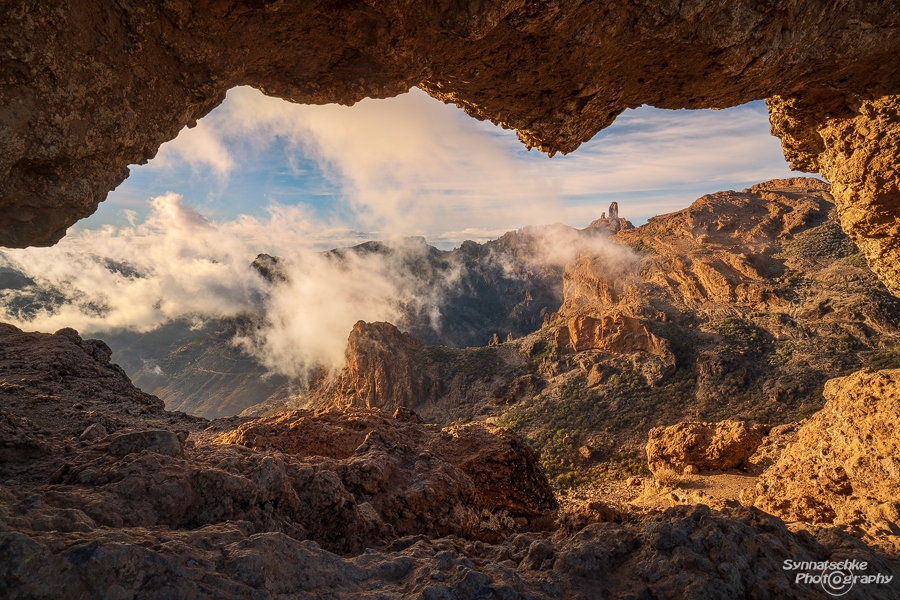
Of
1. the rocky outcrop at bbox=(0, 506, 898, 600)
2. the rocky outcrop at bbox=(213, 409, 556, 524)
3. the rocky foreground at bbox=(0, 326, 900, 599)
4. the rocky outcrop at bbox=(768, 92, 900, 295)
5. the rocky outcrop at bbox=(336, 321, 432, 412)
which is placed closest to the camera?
the rocky outcrop at bbox=(0, 506, 898, 600)

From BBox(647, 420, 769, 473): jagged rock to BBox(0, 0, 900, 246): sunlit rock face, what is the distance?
765 inches

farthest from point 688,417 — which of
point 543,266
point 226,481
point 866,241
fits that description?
point 543,266

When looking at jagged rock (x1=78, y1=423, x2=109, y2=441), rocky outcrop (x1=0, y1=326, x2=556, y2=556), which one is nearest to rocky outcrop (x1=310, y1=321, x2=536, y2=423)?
rocky outcrop (x1=0, y1=326, x2=556, y2=556)

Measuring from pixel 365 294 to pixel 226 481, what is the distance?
459 ft

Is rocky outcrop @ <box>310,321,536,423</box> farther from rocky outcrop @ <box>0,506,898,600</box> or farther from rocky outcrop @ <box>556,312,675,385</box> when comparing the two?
rocky outcrop @ <box>0,506,898,600</box>

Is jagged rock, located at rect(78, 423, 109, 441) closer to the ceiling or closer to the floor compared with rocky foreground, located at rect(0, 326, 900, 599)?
closer to the ceiling

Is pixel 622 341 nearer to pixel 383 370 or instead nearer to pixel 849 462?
pixel 383 370

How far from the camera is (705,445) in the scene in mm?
23062

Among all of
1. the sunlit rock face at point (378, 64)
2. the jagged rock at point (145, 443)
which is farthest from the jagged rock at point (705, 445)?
the jagged rock at point (145, 443)

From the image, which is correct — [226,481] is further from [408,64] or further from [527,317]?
[527,317]

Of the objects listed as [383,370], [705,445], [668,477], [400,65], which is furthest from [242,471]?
[383,370]

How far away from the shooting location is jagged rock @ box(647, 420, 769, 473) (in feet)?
71.6

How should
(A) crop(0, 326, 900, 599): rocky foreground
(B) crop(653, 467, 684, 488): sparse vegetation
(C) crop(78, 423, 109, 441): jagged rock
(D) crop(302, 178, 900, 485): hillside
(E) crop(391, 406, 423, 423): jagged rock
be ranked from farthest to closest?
1. (D) crop(302, 178, 900, 485): hillside
2. (B) crop(653, 467, 684, 488): sparse vegetation
3. (E) crop(391, 406, 423, 423): jagged rock
4. (C) crop(78, 423, 109, 441): jagged rock
5. (A) crop(0, 326, 900, 599): rocky foreground

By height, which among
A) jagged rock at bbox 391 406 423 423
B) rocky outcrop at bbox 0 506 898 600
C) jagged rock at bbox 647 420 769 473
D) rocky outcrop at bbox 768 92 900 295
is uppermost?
rocky outcrop at bbox 768 92 900 295
